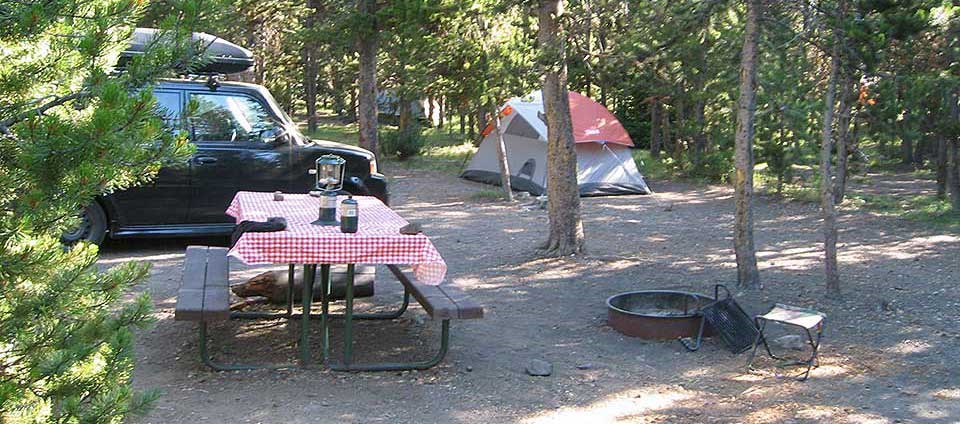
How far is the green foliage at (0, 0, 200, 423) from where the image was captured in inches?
99.3

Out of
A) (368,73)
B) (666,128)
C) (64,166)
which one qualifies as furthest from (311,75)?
(64,166)

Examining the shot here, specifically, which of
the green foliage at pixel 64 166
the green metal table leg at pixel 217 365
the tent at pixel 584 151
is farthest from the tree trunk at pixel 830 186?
the tent at pixel 584 151

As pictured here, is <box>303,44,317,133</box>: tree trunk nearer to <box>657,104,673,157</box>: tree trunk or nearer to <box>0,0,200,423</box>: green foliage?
<box>657,104,673,157</box>: tree trunk

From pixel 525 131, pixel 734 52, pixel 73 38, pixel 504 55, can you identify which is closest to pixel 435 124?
pixel 525 131

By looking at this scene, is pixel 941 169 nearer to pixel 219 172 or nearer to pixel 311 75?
pixel 219 172

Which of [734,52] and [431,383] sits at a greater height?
[734,52]

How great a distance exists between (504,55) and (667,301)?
5357 mm

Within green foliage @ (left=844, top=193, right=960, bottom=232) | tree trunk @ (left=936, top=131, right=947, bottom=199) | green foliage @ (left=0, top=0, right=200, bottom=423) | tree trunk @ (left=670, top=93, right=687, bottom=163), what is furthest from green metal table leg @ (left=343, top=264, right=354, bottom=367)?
tree trunk @ (left=670, top=93, right=687, bottom=163)

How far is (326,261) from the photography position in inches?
216

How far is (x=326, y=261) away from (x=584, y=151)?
11.4 m

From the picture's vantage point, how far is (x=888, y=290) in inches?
332

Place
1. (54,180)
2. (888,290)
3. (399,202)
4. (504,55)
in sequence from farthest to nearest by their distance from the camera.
Result: (399,202)
(504,55)
(888,290)
(54,180)

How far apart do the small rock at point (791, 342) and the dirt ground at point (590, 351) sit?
0.63 feet

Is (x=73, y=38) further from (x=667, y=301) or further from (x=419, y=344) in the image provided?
(x=667, y=301)
